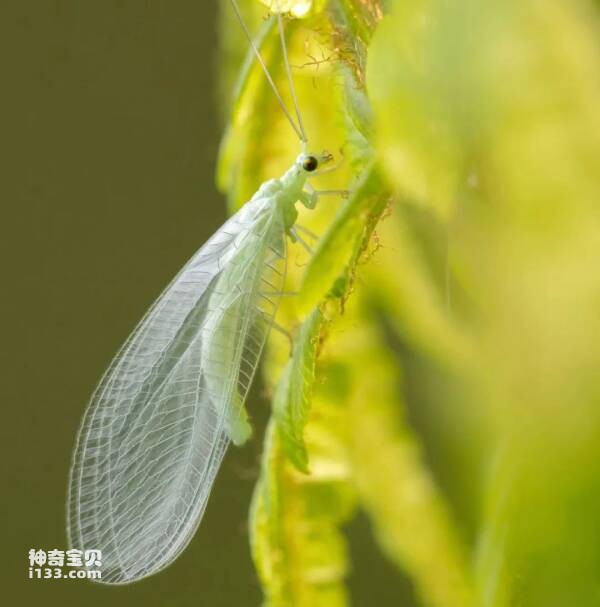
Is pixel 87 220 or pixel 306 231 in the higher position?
pixel 87 220

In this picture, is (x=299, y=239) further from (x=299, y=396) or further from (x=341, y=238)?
(x=341, y=238)

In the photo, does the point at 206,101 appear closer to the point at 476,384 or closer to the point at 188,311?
the point at 188,311


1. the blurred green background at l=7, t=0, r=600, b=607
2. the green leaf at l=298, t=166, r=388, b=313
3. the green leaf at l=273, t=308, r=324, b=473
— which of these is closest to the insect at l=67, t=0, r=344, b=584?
the blurred green background at l=7, t=0, r=600, b=607

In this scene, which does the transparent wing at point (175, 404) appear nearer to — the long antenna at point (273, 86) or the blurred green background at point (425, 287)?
the blurred green background at point (425, 287)

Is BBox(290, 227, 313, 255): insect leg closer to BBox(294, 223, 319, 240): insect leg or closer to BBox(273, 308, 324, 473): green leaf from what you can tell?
BBox(294, 223, 319, 240): insect leg

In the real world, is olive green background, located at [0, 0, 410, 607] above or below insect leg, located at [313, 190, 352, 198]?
above

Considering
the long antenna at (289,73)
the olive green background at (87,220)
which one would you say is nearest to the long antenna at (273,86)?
the long antenna at (289,73)

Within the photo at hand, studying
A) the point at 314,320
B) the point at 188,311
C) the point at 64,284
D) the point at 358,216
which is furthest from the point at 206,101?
the point at 358,216

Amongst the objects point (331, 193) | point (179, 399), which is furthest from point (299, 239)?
point (179, 399)
